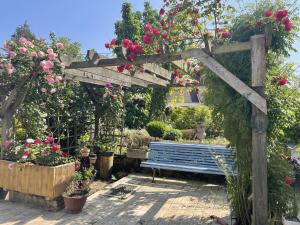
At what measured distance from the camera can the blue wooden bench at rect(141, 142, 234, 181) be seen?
206 inches

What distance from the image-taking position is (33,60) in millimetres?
3938

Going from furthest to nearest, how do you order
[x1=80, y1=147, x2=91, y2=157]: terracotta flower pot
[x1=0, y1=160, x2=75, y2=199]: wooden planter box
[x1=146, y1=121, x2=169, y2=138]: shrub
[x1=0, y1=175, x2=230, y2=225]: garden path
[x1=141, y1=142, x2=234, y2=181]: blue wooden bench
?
[x1=146, y1=121, x2=169, y2=138]: shrub < [x1=80, y1=147, x2=91, y2=157]: terracotta flower pot < [x1=141, y1=142, x2=234, y2=181]: blue wooden bench < [x1=0, y1=160, x2=75, y2=199]: wooden planter box < [x1=0, y1=175, x2=230, y2=225]: garden path

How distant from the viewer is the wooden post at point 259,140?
267 cm

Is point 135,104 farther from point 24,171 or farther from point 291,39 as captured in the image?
point 291,39

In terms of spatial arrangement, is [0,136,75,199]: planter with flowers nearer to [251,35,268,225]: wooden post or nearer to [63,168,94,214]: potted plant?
[63,168,94,214]: potted plant

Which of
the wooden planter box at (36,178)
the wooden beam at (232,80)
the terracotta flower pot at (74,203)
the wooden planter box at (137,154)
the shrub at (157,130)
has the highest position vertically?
the wooden beam at (232,80)

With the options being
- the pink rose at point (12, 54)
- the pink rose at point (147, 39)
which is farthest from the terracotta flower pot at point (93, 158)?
the pink rose at point (147, 39)

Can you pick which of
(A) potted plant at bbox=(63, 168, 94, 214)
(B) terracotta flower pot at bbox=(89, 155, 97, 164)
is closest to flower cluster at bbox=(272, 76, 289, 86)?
(A) potted plant at bbox=(63, 168, 94, 214)

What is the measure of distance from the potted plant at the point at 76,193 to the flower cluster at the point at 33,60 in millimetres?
1487

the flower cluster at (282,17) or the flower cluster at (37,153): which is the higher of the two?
the flower cluster at (282,17)

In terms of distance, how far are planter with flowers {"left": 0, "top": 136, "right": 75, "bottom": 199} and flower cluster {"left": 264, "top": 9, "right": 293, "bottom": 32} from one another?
3407mm

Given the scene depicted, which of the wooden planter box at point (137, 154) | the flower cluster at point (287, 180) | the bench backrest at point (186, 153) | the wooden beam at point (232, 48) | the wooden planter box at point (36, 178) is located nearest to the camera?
the wooden beam at point (232, 48)

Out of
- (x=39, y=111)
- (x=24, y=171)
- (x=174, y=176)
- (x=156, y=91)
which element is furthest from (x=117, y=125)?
(x=156, y=91)

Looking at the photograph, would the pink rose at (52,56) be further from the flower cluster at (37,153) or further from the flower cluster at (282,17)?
the flower cluster at (282,17)
